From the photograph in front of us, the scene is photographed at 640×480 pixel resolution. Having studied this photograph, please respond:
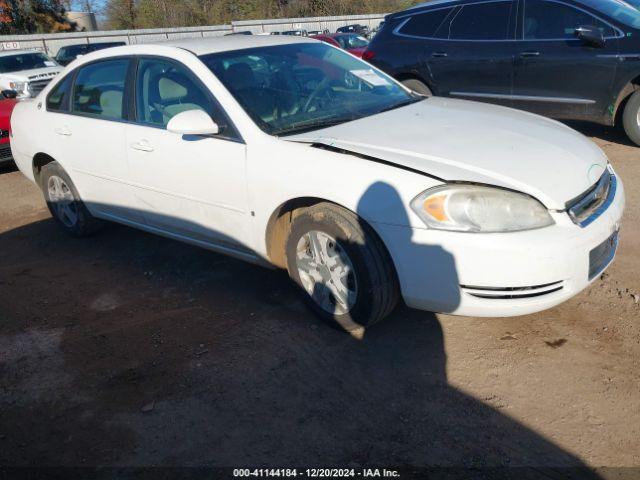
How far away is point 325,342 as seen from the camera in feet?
11.1

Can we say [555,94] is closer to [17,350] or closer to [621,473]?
[621,473]

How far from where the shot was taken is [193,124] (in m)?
3.53

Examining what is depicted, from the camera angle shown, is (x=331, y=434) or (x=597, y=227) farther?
(x=597, y=227)

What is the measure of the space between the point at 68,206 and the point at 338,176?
10.4ft

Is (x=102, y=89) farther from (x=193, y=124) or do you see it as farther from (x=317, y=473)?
(x=317, y=473)

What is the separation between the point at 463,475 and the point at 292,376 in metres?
1.06

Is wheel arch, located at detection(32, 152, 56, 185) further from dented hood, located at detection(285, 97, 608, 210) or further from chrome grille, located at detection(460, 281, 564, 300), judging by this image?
chrome grille, located at detection(460, 281, 564, 300)

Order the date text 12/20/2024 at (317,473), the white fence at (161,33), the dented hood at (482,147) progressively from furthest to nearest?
the white fence at (161,33), the dented hood at (482,147), the date text 12/20/2024 at (317,473)

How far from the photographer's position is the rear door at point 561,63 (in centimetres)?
663

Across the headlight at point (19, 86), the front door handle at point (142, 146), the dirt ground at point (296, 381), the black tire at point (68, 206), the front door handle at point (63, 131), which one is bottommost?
the dirt ground at point (296, 381)

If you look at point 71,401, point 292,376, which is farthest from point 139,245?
point 292,376

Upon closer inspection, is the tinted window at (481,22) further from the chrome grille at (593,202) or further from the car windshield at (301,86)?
the chrome grille at (593,202)


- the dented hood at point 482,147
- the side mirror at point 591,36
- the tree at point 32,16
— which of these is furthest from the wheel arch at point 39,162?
the tree at point 32,16

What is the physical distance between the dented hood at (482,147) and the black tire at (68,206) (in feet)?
8.44
